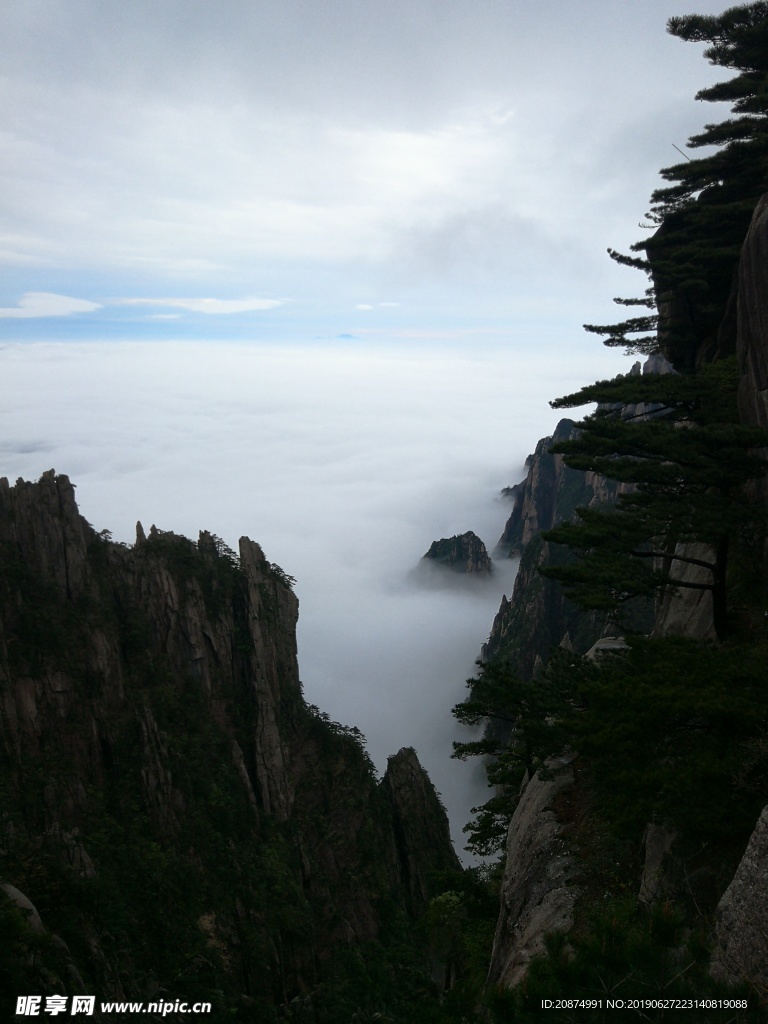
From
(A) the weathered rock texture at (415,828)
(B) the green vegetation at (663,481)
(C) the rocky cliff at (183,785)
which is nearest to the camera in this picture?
(B) the green vegetation at (663,481)

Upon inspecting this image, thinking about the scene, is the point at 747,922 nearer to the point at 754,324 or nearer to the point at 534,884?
the point at 534,884

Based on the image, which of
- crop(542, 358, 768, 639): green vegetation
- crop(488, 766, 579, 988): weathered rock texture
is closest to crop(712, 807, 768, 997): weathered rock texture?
crop(488, 766, 579, 988): weathered rock texture

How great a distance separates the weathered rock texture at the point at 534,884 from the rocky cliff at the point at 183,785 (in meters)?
12.6

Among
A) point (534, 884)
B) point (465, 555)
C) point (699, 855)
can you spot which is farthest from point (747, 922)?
point (465, 555)

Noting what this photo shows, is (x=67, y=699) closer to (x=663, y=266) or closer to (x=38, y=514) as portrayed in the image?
(x=38, y=514)

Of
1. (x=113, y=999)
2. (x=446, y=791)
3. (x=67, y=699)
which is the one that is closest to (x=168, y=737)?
(x=67, y=699)

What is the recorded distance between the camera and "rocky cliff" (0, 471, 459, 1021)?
34281mm

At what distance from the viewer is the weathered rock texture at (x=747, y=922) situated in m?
7.77

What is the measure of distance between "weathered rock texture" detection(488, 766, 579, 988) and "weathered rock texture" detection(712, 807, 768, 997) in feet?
16.6

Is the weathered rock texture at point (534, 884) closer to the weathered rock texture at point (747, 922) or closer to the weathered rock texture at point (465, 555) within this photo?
the weathered rock texture at point (747, 922)

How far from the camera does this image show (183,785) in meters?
48.7

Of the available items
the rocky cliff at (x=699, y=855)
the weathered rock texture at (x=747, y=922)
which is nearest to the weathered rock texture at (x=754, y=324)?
the rocky cliff at (x=699, y=855)

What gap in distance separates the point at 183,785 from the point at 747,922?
47.0 m

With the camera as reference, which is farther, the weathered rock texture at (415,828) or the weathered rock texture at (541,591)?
the weathered rock texture at (541,591)
